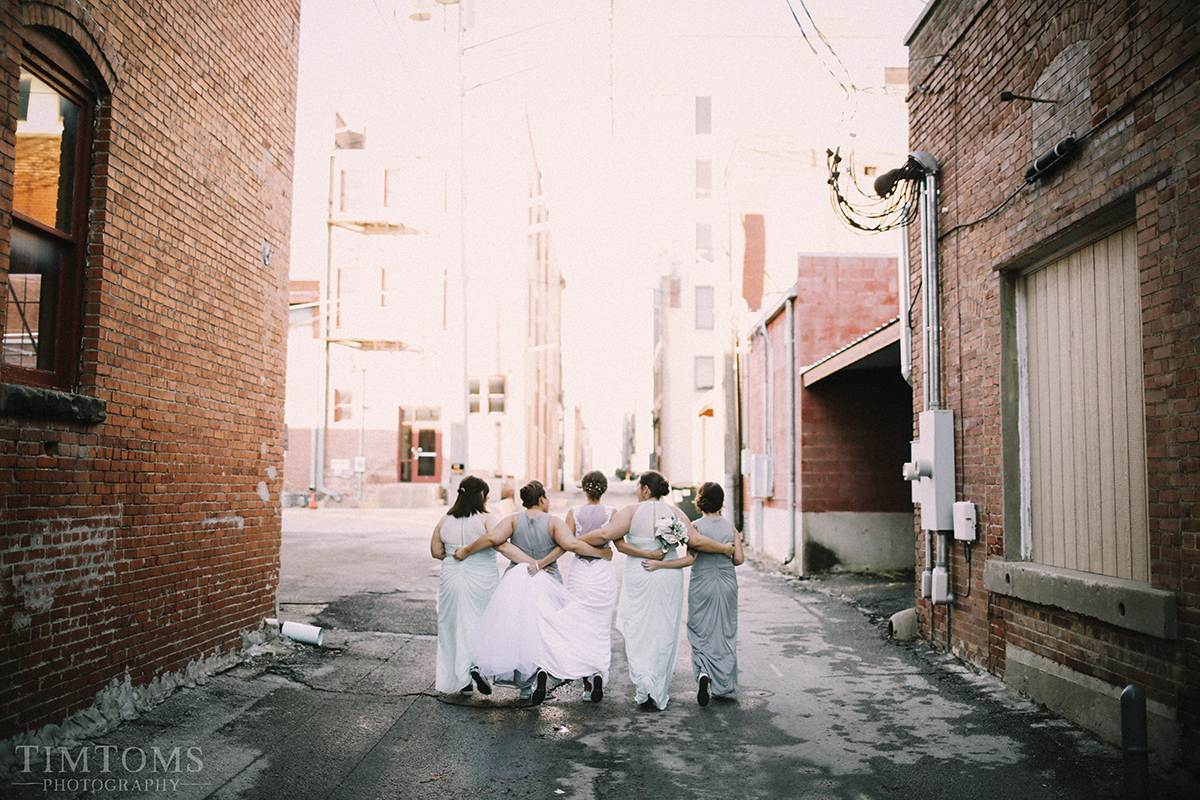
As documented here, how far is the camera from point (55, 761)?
14.6 ft

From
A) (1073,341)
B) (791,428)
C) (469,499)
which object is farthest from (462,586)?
(791,428)

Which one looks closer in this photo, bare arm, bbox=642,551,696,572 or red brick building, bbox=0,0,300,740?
red brick building, bbox=0,0,300,740

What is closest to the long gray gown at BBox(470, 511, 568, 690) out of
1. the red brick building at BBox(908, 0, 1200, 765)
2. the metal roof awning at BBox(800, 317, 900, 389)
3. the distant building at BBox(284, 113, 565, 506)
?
the red brick building at BBox(908, 0, 1200, 765)

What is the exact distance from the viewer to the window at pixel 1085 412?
525cm

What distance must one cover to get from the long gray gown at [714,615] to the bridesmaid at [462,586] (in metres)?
1.61

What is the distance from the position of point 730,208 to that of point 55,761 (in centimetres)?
2407

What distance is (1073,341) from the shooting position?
5941 mm

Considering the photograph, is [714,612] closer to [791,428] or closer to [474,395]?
[791,428]

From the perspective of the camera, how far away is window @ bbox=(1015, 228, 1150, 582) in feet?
17.2

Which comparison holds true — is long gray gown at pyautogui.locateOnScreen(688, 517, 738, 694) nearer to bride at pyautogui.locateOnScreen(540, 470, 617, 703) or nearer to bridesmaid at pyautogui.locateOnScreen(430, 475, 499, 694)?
bride at pyautogui.locateOnScreen(540, 470, 617, 703)

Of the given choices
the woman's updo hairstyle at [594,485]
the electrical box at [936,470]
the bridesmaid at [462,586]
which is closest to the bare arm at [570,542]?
the woman's updo hairstyle at [594,485]

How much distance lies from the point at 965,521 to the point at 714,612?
2.33m

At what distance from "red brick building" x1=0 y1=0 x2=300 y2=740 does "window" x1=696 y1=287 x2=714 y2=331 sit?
130 feet

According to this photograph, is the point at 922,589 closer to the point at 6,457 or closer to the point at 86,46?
the point at 6,457
